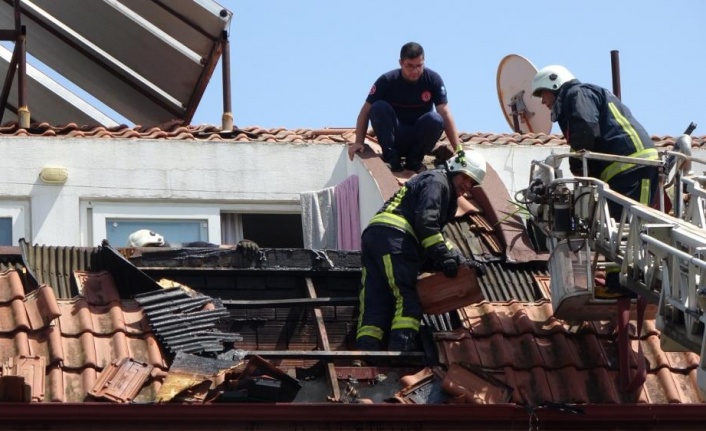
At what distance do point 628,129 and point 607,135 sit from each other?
0.17 m

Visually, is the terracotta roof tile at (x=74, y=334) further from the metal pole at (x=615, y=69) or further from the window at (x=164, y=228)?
the metal pole at (x=615, y=69)

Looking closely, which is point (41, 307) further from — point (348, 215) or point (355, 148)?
point (348, 215)

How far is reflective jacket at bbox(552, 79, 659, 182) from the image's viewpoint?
13.9 meters

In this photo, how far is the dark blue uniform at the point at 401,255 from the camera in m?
13.4

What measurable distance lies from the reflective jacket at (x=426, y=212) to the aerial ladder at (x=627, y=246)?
680 mm

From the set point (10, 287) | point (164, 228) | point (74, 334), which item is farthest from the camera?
point (164, 228)

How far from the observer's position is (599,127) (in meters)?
14.0

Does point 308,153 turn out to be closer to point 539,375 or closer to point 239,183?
point 239,183

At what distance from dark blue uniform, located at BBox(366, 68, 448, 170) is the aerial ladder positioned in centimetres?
212

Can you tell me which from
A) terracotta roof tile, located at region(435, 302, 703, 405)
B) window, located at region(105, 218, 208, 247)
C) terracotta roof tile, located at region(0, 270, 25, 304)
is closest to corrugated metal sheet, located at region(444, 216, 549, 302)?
Answer: terracotta roof tile, located at region(435, 302, 703, 405)

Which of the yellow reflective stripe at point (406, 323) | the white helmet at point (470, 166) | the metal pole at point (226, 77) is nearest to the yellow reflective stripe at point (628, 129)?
the white helmet at point (470, 166)

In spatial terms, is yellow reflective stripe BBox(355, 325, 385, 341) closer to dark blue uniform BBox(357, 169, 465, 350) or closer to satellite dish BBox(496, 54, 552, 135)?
dark blue uniform BBox(357, 169, 465, 350)

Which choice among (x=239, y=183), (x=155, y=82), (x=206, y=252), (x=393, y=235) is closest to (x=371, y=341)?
(x=393, y=235)

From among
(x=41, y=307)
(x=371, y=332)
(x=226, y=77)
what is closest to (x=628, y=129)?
(x=371, y=332)
